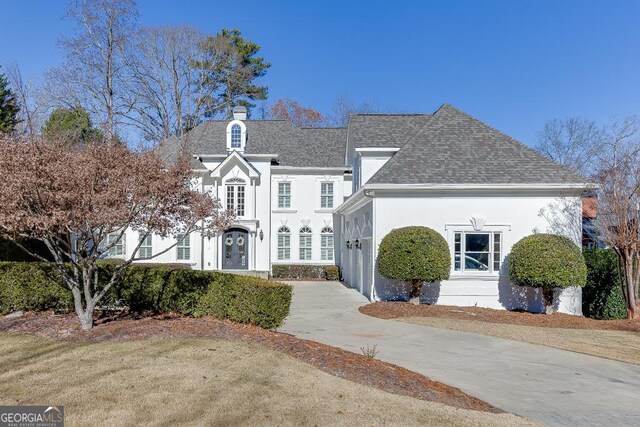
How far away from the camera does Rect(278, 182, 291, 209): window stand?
2703cm

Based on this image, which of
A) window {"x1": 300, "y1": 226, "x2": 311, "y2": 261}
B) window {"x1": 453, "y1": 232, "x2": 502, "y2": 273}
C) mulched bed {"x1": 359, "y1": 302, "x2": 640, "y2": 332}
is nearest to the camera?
mulched bed {"x1": 359, "y1": 302, "x2": 640, "y2": 332}

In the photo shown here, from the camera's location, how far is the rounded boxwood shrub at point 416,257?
43.3 ft

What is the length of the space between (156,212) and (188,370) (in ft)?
11.4

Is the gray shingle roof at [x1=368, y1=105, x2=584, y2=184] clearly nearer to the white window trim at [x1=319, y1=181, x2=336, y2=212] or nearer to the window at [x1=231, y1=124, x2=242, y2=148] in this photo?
the white window trim at [x1=319, y1=181, x2=336, y2=212]

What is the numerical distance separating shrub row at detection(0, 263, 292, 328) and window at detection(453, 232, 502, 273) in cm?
810

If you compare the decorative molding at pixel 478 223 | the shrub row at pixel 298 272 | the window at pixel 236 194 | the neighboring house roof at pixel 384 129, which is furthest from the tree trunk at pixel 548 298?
the window at pixel 236 194

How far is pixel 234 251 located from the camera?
2527 cm

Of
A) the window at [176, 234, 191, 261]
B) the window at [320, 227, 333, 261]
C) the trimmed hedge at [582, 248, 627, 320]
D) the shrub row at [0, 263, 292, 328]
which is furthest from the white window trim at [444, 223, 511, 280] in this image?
the window at [176, 234, 191, 261]

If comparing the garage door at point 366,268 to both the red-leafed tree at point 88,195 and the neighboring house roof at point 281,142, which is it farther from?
the neighboring house roof at point 281,142

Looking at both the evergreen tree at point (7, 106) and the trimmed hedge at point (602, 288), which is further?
the evergreen tree at point (7, 106)

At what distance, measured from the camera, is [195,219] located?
880cm

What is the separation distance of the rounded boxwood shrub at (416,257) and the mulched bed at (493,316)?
917 millimetres

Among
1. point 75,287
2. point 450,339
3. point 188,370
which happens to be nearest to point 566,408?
point 450,339

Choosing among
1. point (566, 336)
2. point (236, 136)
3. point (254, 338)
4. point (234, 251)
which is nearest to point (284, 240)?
point (234, 251)
